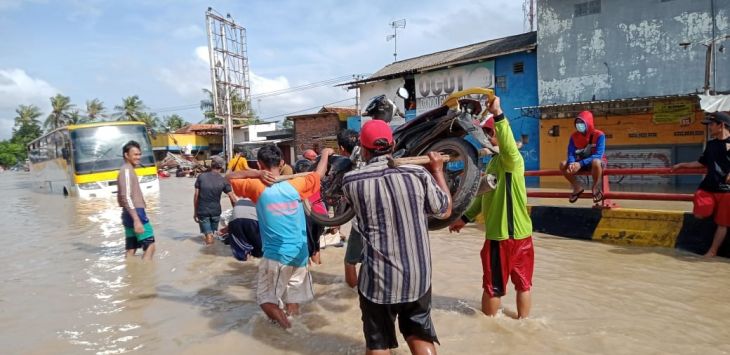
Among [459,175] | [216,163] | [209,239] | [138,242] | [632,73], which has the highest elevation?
[632,73]

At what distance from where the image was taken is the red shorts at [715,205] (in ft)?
17.3

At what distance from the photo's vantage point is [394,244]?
2.55m

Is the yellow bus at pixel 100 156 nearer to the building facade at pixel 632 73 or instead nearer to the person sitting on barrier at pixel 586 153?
the person sitting on barrier at pixel 586 153

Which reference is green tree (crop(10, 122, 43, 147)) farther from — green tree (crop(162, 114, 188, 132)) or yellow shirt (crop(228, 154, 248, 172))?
yellow shirt (crop(228, 154, 248, 172))

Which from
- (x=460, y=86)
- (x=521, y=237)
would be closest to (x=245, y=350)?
(x=521, y=237)

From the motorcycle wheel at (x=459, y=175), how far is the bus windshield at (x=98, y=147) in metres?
15.1

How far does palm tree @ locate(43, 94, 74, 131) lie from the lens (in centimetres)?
6059

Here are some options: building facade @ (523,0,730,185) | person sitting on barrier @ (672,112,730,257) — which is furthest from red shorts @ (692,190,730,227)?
building facade @ (523,0,730,185)

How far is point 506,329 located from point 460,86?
18.3 m

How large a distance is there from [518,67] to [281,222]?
17789 mm

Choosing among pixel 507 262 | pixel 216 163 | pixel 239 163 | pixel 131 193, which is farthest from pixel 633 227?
pixel 131 193

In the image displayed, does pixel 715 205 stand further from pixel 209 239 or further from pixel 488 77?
pixel 488 77

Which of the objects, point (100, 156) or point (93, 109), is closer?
point (100, 156)

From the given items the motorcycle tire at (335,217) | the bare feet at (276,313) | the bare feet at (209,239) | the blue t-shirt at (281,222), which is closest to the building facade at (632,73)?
the bare feet at (209,239)
